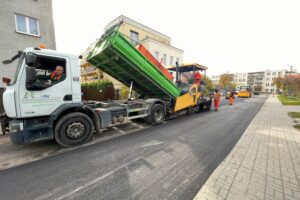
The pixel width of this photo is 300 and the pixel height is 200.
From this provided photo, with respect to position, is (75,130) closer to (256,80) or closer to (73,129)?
(73,129)

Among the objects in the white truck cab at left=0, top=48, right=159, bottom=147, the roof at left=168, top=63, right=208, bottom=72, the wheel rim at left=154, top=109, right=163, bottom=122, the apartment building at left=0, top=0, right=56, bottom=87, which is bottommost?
the wheel rim at left=154, top=109, right=163, bottom=122

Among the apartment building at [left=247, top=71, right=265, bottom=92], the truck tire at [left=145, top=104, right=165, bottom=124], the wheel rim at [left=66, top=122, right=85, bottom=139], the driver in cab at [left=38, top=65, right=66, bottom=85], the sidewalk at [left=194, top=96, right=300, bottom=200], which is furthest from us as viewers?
the apartment building at [left=247, top=71, right=265, bottom=92]

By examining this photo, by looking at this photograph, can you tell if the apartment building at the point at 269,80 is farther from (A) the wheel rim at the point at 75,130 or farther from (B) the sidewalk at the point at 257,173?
(A) the wheel rim at the point at 75,130

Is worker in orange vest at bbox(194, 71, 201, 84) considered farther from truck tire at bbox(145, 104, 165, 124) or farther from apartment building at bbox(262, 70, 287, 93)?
apartment building at bbox(262, 70, 287, 93)

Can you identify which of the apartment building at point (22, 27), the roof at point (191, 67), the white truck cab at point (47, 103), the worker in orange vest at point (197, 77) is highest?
the apartment building at point (22, 27)

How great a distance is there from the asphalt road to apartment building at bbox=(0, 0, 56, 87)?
9.82 m

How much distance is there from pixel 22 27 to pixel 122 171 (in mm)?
13009

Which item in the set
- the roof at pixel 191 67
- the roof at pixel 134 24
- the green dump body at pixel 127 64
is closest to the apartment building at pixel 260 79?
the roof at pixel 134 24

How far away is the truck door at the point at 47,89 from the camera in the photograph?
11.2 ft

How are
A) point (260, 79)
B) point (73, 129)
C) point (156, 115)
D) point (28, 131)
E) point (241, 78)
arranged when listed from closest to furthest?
point (28, 131)
point (73, 129)
point (156, 115)
point (260, 79)
point (241, 78)

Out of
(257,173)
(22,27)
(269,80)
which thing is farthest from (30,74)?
(269,80)

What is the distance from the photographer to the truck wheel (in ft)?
12.8

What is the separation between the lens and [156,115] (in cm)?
654

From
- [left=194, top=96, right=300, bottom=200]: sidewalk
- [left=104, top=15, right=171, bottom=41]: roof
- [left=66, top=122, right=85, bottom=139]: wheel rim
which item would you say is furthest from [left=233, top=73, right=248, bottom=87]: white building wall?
[left=66, top=122, right=85, bottom=139]: wheel rim
